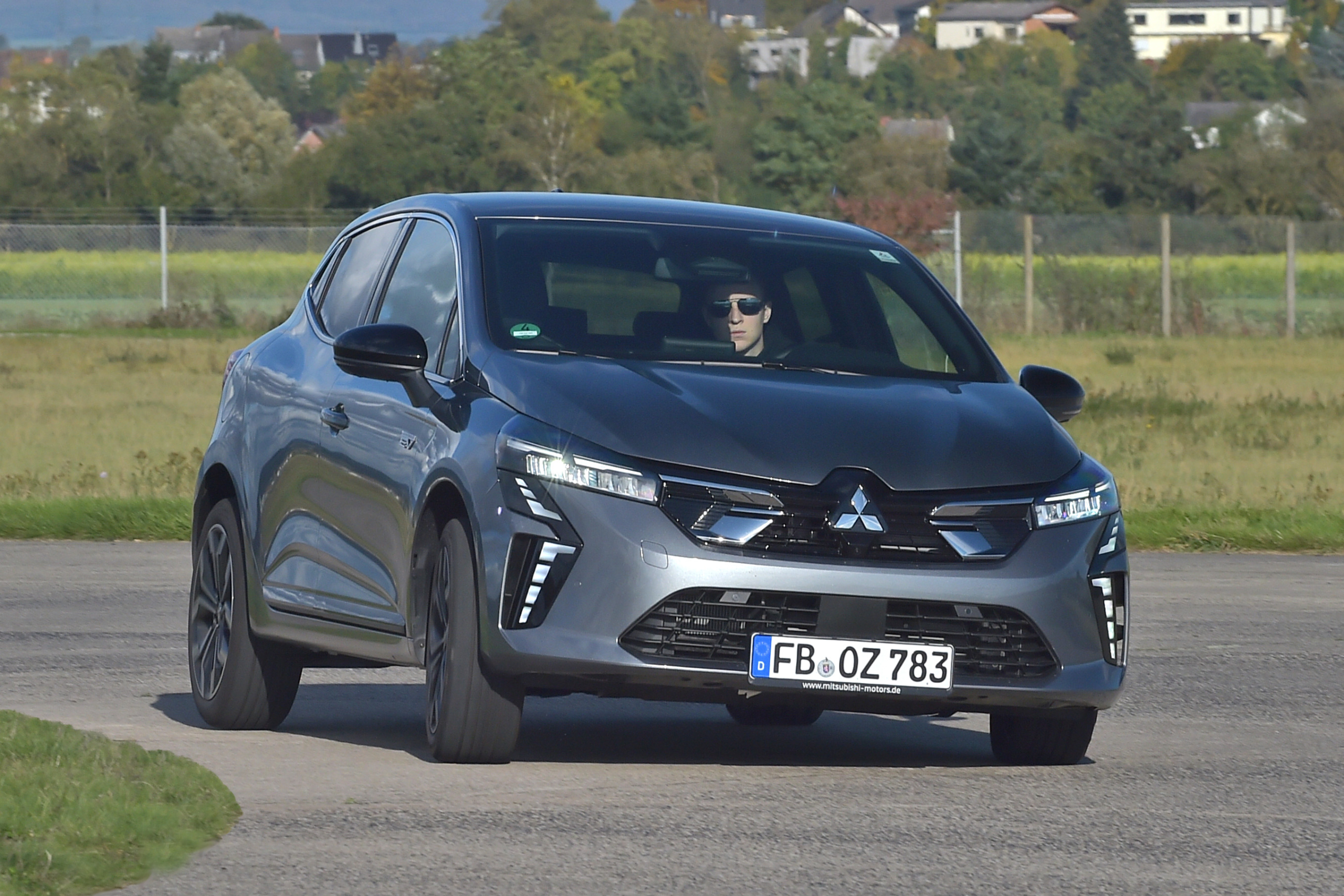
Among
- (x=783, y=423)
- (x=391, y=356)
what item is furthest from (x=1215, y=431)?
(x=783, y=423)

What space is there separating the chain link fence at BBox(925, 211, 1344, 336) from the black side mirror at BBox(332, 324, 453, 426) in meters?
34.0

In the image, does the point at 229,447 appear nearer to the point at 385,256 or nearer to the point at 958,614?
the point at 385,256

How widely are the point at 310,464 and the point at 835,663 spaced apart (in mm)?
2201

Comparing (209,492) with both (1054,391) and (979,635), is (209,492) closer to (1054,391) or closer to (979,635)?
(1054,391)

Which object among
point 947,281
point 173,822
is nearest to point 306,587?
point 173,822

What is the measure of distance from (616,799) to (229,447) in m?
2.78

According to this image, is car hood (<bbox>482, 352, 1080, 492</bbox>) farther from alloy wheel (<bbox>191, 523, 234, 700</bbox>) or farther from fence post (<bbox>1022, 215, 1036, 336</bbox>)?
fence post (<bbox>1022, 215, 1036, 336</bbox>)

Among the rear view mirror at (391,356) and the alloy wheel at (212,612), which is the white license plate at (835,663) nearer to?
the rear view mirror at (391,356)

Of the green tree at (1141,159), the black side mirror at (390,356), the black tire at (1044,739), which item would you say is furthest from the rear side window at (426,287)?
the green tree at (1141,159)

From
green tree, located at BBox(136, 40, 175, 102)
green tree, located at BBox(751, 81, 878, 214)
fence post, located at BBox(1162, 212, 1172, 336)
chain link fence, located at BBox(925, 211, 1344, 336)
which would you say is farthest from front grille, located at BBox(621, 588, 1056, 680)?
green tree, located at BBox(136, 40, 175, 102)

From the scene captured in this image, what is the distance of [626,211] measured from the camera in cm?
855

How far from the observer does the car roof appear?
8414 millimetres

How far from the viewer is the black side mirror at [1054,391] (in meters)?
8.31

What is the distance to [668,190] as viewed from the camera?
8200 centimetres
